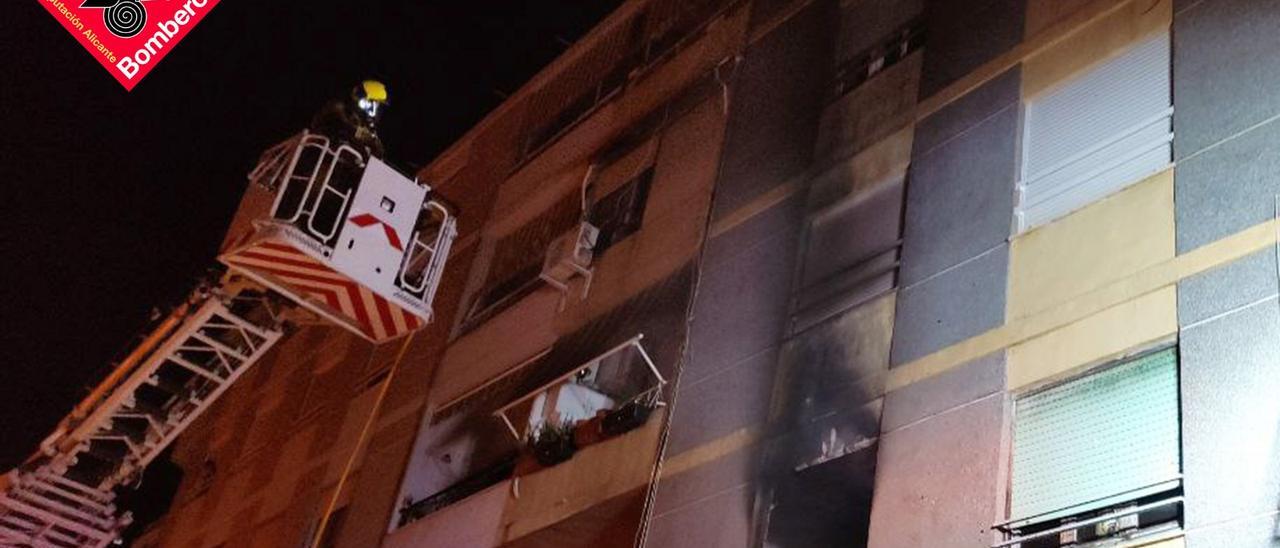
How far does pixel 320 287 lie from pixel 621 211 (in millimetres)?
4367

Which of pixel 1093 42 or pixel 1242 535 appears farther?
pixel 1093 42

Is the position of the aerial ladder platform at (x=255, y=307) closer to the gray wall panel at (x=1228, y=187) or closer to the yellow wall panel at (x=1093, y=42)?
the yellow wall panel at (x=1093, y=42)

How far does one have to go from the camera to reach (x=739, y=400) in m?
11.9

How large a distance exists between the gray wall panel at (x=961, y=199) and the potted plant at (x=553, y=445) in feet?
16.3

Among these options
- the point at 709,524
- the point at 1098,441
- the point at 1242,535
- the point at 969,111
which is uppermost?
the point at 969,111

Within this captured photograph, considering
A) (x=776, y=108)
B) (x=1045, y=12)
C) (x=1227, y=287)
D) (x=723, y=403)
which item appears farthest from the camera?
(x=776, y=108)

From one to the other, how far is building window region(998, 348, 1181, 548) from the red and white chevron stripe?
28.3ft

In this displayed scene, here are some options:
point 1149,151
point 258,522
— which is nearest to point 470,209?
point 258,522

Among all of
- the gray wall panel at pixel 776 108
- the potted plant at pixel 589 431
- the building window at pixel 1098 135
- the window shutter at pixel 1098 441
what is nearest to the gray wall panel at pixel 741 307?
the gray wall panel at pixel 776 108

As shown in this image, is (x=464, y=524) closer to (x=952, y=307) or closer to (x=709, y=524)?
(x=709, y=524)

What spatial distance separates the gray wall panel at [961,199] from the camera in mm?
10273

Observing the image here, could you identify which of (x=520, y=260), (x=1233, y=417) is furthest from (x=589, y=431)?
(x=1233, y=417)

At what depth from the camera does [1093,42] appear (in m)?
10.7

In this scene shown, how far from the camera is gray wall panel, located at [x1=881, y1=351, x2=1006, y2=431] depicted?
365 inches
